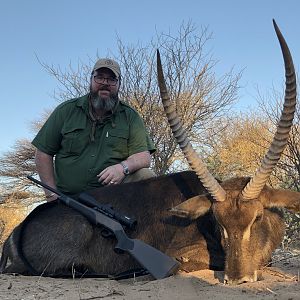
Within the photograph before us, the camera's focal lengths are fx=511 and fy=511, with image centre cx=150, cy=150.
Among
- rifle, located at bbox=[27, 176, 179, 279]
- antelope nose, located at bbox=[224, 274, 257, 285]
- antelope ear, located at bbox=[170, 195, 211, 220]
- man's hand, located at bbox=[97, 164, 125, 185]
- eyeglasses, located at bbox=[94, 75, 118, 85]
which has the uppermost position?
eyeglasses, located at bbox=[94, 75, 118, 85]

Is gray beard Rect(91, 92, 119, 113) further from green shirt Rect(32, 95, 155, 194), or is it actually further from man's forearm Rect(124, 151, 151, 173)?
man's forearm Rect(124, 151, 151, 173)

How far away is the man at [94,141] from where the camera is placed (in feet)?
21.3

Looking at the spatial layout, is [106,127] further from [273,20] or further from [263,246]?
[273,20]

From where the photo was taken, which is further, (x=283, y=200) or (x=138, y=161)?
(x=138, y=161)

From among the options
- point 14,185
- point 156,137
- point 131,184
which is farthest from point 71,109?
point 14,185

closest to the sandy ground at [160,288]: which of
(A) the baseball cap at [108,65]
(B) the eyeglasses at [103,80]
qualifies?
(B) the eyeglasses at [103,80]

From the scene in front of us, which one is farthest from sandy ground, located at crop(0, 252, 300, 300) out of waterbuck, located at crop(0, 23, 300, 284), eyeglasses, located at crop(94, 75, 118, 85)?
eyeglasses, located at crop(94, 75, 118, 85)

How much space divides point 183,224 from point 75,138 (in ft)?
6.93

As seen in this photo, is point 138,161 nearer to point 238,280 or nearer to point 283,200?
point 283,200

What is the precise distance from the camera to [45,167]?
22.1 ft

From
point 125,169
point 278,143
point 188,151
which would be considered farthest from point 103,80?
point 278,143

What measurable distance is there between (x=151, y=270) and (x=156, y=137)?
13.7 metres

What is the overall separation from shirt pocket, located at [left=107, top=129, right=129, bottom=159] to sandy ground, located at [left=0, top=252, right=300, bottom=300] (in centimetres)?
211

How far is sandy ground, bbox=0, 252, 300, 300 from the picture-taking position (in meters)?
3.76
